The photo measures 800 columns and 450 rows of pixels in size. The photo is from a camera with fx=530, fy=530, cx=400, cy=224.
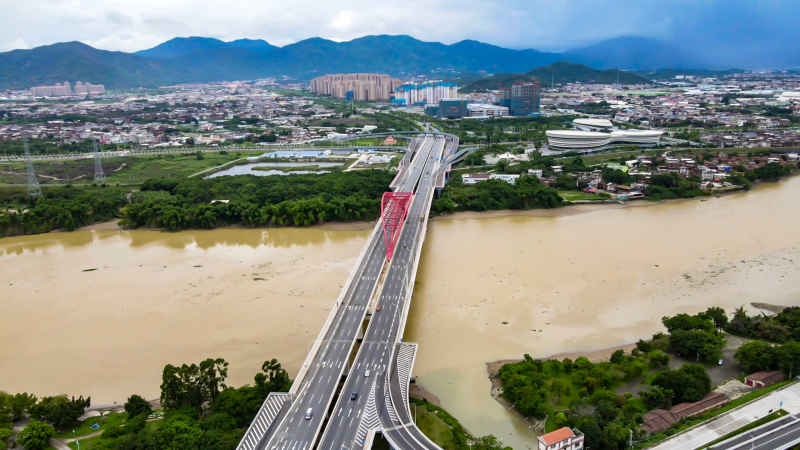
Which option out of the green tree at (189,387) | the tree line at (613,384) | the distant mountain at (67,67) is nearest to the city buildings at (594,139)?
the tree line at (613,384)

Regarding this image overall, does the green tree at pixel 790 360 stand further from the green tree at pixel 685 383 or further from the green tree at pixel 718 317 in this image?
the green tree at pixel 718 317

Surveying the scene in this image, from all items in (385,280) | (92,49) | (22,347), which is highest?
(92,49)

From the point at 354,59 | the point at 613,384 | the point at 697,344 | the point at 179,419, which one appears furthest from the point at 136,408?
the point at 354,59

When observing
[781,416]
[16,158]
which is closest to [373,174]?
[781,416]

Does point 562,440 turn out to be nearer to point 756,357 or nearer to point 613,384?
point 613,384

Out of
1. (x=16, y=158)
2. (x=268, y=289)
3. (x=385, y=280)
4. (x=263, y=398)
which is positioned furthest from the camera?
(x=16, y=158)

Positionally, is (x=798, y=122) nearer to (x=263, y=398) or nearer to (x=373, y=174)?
(x=373, y=174)
